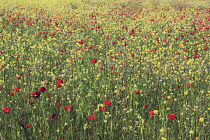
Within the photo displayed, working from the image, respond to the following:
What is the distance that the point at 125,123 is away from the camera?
8.34ft

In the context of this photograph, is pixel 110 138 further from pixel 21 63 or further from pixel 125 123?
pixel 21 63

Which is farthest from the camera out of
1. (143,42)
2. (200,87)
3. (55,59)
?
(143,42)

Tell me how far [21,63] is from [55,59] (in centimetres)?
64

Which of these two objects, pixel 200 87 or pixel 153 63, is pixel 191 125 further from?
pixel 153 63

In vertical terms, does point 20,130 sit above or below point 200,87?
below

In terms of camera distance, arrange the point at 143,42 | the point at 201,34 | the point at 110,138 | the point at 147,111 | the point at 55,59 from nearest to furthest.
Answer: the point at 110,138 → the point at 147,111 → the point at 55,59 → the point at 143,42 → the point at 201,34

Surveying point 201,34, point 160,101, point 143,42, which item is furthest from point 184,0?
point 160,101

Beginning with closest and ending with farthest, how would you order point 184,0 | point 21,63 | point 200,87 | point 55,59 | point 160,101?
point 160,101 < point 200,87 < point 21,63 < point 55,59 < point 184,0

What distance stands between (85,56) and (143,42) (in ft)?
6.41

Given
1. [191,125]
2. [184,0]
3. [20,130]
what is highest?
[184,0]

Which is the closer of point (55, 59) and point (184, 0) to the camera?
point (55, 59)

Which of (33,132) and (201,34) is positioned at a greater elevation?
(201,34)

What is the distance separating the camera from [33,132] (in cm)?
245

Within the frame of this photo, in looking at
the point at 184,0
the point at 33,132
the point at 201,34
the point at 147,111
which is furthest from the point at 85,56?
the point at 184,0
